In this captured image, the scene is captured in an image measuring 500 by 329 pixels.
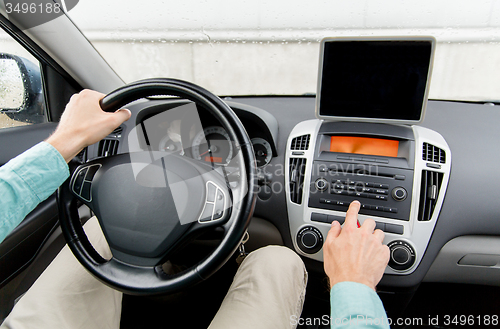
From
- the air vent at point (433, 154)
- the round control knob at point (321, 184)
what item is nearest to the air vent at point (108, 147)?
the round control knob at point (321, 184)

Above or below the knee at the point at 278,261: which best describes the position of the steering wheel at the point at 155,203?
above

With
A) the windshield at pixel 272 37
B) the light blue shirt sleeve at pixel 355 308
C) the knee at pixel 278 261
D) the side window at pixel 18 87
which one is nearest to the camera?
the light blue shirt sleeve at pixel 355 308

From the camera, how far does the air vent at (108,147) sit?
1311mm

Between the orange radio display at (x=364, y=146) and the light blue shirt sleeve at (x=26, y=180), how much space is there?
928 millimetres

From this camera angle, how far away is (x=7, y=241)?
1020 millimetres

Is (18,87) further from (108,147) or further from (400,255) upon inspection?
(400,255)

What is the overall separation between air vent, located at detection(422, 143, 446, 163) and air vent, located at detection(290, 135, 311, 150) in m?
0.42

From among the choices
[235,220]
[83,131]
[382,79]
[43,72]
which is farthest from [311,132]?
[43,72]

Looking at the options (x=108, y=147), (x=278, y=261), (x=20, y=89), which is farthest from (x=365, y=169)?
(x=20, y=89)

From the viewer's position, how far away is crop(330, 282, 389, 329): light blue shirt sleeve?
0.61 metres

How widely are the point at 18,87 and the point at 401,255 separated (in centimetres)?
177

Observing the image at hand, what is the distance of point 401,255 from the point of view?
3.32 feet

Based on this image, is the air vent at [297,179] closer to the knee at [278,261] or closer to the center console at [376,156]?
the center console at [376,156]

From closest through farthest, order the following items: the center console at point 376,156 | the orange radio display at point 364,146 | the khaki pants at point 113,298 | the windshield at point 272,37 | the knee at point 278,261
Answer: the khaki pants at point 113,298
the knee at point 278,261
the center console at point 376,156
the orange radio display at point 364,146
the windshield at point 272,37
